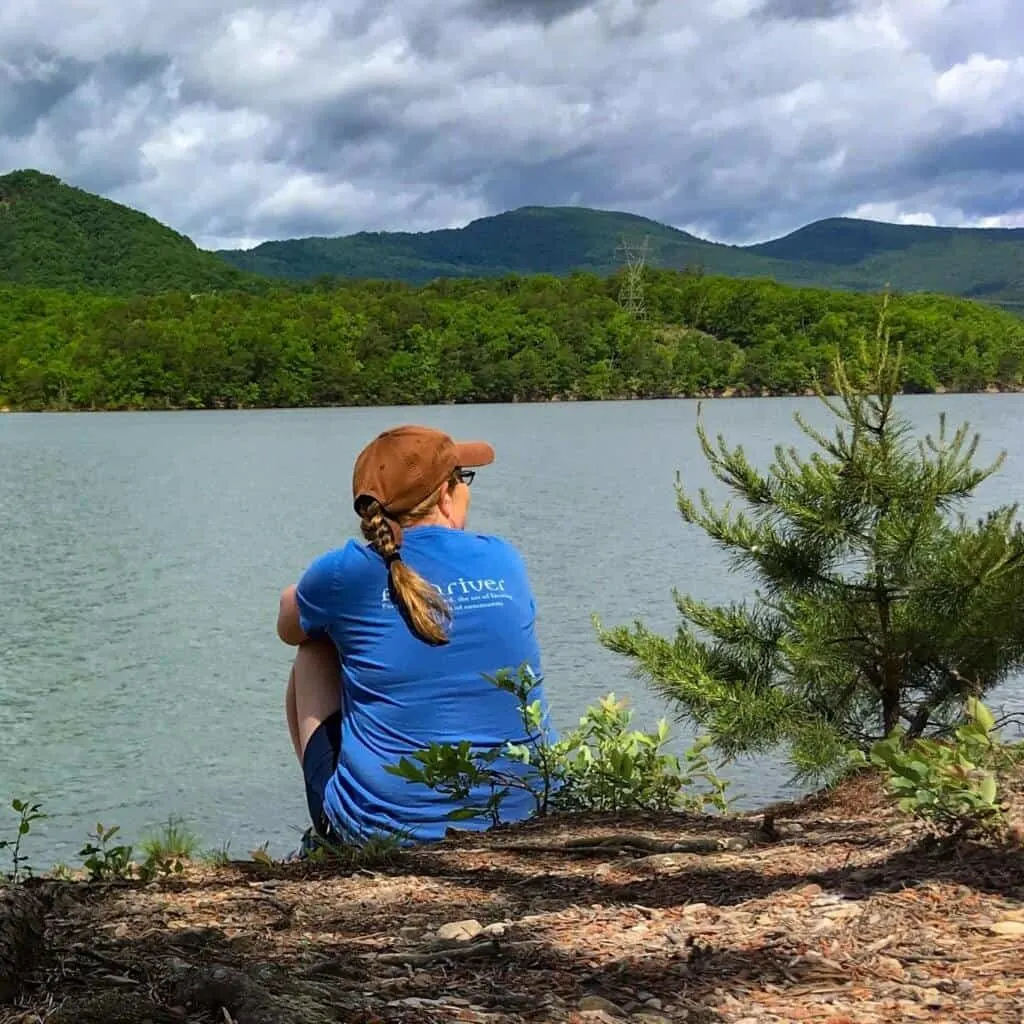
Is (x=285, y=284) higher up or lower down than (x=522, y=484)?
higher up

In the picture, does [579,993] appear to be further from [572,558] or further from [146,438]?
[146,438]

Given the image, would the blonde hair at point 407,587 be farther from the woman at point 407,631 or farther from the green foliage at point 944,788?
the green foliage at point 944,788

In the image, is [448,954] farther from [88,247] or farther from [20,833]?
[88,247]

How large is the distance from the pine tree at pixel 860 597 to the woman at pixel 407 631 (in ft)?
7.92

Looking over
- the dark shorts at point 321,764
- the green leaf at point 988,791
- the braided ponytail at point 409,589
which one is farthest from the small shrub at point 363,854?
the green leaf at point 988,791

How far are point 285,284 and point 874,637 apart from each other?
145 metres

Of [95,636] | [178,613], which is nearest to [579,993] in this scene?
[95,636]

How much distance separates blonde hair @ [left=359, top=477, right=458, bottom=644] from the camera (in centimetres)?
380

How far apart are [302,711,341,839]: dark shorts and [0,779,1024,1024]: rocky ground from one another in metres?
0.58

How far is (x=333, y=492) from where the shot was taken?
30719 mm

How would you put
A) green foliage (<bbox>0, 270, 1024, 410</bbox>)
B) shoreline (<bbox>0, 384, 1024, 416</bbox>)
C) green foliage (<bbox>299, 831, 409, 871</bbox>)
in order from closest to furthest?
green foliage (<bbox>299, 831, 409, 871</bbox>) → shoreline (<bbox>0, 384, 1024, 416</bbox>) → green foliage (<bbox>0, 270, 1024, 410</bbox>)

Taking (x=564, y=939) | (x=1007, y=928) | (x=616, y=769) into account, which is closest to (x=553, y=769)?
(x=616, y=769)

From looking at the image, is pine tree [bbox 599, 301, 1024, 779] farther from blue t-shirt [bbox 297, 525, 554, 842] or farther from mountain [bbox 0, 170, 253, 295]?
mountain [bbox 0, 170, 253, 295]

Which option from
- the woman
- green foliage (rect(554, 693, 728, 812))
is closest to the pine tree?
green foliage (rect(554, 693, 728, 812))
